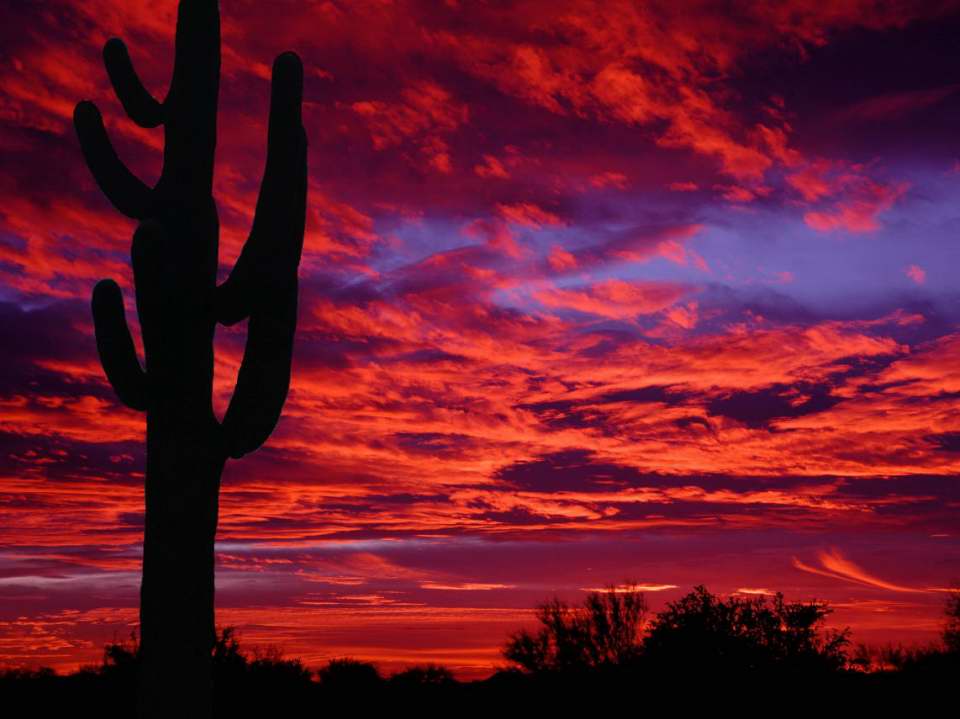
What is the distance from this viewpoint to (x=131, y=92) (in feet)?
36.8

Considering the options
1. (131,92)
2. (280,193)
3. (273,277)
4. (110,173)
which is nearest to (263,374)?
(273,277)

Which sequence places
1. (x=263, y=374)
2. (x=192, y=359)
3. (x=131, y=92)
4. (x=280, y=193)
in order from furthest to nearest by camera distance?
(x=131, y=92)
(x=192, y=359)
(x=263, y=374)
(x=280, y=193)

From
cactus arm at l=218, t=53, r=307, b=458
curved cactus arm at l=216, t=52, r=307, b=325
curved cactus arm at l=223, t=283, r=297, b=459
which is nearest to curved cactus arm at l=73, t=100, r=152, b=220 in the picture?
cactus arm at l=218, t=53, r=307, b=458

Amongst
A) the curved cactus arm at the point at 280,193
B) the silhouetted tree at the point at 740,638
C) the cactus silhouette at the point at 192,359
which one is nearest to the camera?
the curved cactus arm at the point at 280,193

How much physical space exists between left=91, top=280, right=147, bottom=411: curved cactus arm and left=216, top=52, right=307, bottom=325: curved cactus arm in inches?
53.0

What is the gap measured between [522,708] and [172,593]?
14937 mm

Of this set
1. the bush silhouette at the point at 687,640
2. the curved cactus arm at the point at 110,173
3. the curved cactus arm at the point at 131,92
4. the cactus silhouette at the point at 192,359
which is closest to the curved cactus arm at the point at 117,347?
the cactus silhouette at the point at 192,359

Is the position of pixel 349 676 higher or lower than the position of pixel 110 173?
lower

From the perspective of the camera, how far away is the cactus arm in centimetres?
940

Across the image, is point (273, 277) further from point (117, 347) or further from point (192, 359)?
point (117, 347)

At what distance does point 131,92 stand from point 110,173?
0.98 metres

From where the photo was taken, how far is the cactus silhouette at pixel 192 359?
9492 mm

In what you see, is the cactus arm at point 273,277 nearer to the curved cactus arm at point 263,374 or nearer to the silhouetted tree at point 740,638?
the curved cactus arm at point 263,374

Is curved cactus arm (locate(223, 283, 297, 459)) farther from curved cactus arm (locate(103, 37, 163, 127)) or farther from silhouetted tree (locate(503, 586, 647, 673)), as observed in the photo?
silhouetted tree (locate(503, 586, 647, 673))
